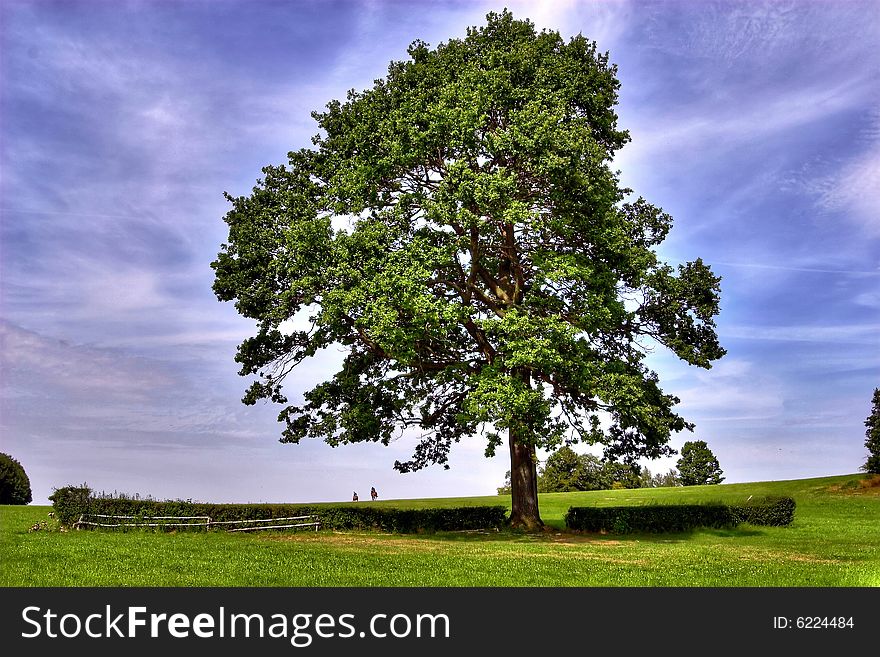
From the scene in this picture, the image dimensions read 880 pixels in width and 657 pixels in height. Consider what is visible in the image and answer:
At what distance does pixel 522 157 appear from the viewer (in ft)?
98.6

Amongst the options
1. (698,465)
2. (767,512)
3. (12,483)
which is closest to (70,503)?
(12,483)

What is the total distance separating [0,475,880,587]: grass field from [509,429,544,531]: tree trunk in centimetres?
130

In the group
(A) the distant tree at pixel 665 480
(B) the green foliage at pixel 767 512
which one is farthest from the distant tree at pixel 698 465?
(B) the green foliage at pixel 767 512

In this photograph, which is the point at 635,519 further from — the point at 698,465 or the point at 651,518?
the point at 698,465

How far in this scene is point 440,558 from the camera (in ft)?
76.5

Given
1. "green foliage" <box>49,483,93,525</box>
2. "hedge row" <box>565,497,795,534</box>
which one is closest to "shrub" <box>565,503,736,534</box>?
"hedge row" <box>565,497,795,534</box>

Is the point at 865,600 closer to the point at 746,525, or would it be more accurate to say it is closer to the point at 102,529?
the point at 746,525

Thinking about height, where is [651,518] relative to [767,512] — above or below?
above

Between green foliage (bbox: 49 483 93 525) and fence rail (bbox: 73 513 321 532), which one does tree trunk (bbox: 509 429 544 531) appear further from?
green foliage (bbox: 49 483 93 525)

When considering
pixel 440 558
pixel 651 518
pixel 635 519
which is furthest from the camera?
pixel 651 518

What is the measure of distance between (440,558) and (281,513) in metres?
12.3

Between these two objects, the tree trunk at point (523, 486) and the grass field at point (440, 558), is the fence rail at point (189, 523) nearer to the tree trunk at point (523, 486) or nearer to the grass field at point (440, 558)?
the grass field at point (440, 558)

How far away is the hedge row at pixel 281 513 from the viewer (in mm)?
31781

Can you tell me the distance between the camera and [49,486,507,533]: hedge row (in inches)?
1251
